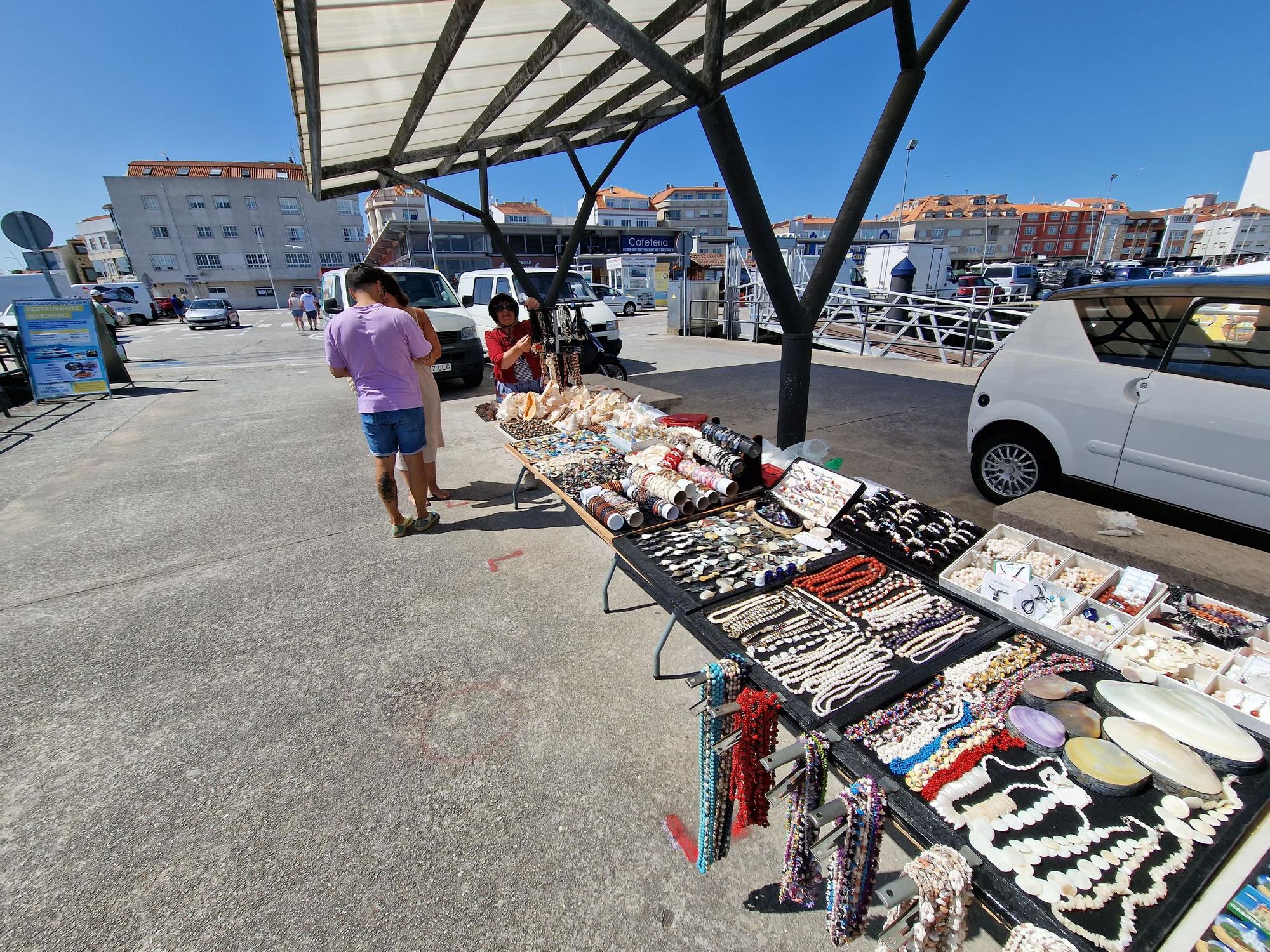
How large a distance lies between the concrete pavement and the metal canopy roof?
3086 millimetres

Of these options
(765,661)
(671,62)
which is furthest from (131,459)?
(765,661)

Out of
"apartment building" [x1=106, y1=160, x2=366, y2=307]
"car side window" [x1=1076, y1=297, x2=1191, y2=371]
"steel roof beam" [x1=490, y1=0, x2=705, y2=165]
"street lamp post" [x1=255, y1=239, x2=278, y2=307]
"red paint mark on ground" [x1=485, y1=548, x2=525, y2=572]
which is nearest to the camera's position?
"car side window" [x1=1076, y1=297, x2=1191, y2=371]

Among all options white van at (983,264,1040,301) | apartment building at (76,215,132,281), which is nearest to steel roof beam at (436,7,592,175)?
white van at (983,264,1040,301)

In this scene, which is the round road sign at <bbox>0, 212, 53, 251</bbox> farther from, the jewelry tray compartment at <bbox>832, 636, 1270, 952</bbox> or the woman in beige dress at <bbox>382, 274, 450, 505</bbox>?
the jewelry tray compartment at <bbox>832, 636, 1270, 952</bbox>

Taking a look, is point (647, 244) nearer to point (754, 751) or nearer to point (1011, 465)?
point (1011, 465)

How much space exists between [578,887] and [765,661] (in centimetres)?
100

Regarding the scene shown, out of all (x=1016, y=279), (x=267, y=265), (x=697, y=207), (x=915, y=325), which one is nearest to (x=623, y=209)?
(x=697, y=207)

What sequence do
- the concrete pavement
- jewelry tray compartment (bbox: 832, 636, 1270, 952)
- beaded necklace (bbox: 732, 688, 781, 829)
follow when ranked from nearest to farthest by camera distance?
jewelry tray compartment (bbox: 832, 636, 1270, 952) < beaded necklace (bbox: 732, 688, 781, 829) < the concrete pavement

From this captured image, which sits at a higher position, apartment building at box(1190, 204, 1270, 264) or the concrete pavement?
apartment building at box(1190, 204, 1270, 264)

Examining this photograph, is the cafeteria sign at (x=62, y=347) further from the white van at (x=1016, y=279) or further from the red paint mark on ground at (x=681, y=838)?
the white van at (x=1016, y=279)

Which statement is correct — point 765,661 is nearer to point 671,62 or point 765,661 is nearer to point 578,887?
point 578,887

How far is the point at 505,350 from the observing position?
5773mm

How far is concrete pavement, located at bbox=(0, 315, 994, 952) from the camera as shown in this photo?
5.74ft

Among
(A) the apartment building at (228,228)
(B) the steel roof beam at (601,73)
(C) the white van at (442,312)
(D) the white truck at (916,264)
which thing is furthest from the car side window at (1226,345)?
(A) the apartment building at (228,228)
